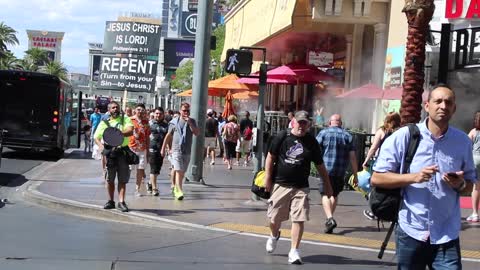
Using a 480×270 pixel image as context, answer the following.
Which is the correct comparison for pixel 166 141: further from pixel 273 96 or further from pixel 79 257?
pixel 273 96

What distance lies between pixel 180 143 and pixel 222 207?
1.47 m

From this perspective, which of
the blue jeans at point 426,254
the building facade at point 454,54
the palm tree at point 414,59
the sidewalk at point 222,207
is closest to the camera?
the blue jeans at point 426,254

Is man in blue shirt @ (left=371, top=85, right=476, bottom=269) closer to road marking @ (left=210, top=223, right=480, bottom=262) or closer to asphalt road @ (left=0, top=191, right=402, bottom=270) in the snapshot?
asphalt road @ (left=0, top=191, right=402, bottom=270)

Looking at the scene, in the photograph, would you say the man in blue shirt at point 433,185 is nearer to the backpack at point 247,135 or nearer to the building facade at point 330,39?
the building facade at point 330,39

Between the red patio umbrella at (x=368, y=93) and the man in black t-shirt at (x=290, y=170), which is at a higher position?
the red patio umbrella at (x=368, y=93)

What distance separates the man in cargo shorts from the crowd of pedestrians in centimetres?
2

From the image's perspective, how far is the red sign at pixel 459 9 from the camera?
13.7 meters

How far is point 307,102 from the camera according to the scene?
26.4 m

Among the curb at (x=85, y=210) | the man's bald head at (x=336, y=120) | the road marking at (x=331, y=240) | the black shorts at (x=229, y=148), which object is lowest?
the curb at (x=85, y=210)

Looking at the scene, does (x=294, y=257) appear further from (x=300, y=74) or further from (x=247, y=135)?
(x=247, y=135)

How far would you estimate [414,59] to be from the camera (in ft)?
39.5

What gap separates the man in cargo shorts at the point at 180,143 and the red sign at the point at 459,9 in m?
5.91

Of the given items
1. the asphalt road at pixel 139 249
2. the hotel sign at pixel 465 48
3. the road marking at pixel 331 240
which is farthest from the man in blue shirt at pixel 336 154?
the hotel sign at pixel 465 48

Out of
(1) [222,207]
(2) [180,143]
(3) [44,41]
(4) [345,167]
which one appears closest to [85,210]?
(2) [180,143]
